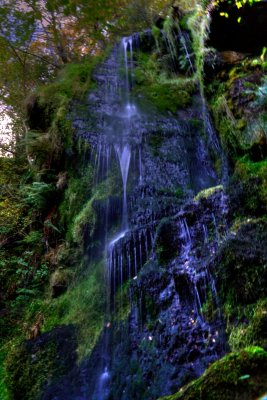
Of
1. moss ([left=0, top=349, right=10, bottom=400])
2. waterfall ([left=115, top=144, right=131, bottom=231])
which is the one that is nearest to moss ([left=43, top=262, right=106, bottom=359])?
moss ([left=0, top=349, right=10, bottom=400])

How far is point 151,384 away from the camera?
322 centimetres

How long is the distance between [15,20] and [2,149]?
4.41m

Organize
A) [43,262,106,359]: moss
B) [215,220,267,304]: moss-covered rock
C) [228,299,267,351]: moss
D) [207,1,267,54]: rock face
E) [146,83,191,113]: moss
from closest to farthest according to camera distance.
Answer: [228,299,267,351]: moss → [215,220,267,304]: moss-covered rock → [43,262,106,359]: moss → [207,1,267,54]: rock face → [146,83,191,113]: moss

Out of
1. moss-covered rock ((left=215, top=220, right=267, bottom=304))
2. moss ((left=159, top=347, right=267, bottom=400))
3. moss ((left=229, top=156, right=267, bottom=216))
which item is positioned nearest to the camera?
moss ((left=159, top=347, right=267, bottom=400))

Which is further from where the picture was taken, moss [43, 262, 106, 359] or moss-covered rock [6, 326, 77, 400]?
moss [43, 262, 106, 359]

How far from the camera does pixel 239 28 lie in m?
7.67

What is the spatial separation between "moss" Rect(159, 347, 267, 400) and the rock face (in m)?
7.54

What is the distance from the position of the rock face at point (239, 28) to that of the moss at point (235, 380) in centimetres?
754

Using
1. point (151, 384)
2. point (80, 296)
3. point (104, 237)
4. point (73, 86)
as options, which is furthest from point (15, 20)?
point (151, 384)

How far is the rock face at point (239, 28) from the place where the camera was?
732 cm

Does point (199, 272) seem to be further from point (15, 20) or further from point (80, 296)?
point (15, 20)

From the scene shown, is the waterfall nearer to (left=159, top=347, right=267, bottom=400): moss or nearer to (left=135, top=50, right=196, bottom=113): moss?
(left=135, top=50, right=196, bottom=113): moss

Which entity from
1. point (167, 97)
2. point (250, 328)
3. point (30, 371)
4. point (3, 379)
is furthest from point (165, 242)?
point (167, 97)

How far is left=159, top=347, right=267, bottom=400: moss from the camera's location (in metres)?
1.77
